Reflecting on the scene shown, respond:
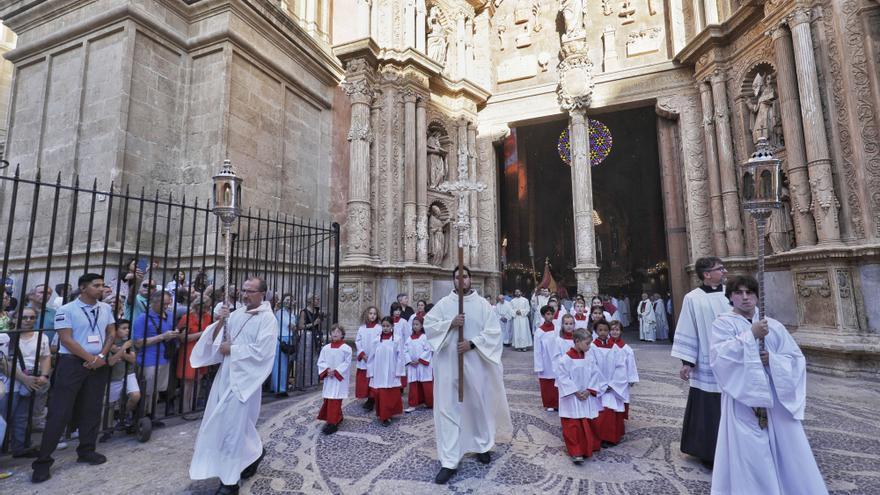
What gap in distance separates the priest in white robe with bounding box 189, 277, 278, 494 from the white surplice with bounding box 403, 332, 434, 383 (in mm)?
2879

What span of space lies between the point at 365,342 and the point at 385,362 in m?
0.60

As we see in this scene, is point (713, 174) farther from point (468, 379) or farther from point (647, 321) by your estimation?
point (468, 379)

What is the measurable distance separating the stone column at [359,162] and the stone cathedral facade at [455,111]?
0.18 feet

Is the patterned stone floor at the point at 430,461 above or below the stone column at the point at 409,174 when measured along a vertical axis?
below

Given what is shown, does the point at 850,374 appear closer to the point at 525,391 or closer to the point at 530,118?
the point at 525,391

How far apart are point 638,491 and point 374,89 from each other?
1163 centimetres

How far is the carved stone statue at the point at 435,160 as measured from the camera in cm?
1402

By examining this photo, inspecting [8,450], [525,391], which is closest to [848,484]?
[525,391]

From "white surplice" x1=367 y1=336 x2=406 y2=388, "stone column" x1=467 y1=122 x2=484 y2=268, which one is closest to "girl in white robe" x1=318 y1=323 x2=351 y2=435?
"white surplice" x1=367 y1=336 x2=406 y2=388

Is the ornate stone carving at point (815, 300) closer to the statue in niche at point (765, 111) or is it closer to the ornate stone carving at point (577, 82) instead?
the statue in niche at point (765, 111)

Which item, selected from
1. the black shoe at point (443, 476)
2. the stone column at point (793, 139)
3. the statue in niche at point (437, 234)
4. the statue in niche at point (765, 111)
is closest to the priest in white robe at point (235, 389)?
the black shoe at point (443, 476)

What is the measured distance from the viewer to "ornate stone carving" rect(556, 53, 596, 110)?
14085 millimetres

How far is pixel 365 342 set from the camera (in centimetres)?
654

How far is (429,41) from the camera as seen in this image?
1436 cm
